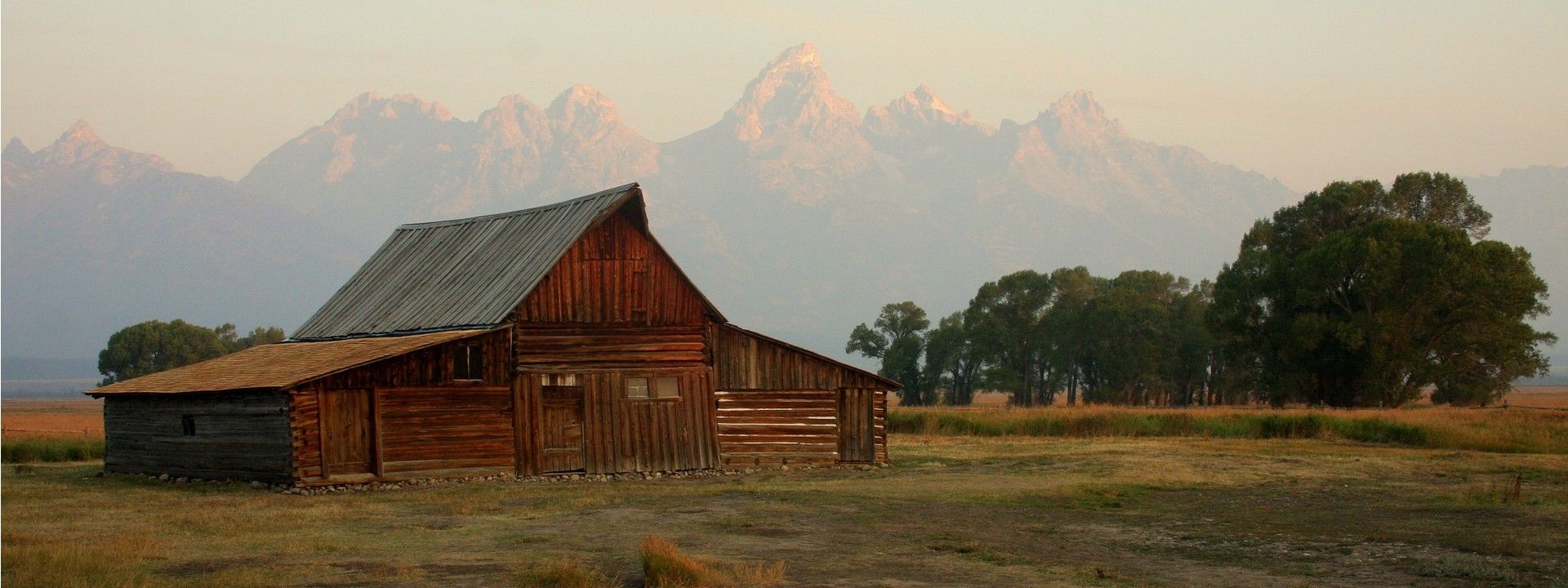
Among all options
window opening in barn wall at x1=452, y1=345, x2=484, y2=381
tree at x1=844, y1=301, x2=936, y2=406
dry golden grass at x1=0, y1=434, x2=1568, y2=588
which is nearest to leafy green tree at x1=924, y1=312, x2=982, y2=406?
tree at x1=844, y1=301, x2=936, y2=406

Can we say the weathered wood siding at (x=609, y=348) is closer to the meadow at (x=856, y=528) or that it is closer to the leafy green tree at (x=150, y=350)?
the meadow at (x=856, y=528)

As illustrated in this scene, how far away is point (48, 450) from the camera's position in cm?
4181

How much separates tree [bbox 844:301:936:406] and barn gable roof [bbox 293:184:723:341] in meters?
68.1

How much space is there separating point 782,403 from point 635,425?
153 inches

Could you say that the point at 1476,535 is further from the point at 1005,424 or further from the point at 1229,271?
the point at 1229,271

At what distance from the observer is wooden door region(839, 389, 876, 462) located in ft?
120

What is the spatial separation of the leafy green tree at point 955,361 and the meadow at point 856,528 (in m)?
70.1

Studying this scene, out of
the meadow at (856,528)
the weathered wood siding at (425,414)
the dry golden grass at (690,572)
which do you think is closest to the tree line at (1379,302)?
the meadow at (856,528)

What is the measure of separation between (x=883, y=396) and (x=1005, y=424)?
17.0 m

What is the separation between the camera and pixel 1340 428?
46.8 m

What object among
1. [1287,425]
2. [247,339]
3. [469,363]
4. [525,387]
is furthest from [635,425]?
[247,339]

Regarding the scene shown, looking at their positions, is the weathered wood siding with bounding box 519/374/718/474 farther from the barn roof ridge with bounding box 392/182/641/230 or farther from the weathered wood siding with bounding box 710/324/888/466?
the barn roof ridge with bounding box 392/182/641/230

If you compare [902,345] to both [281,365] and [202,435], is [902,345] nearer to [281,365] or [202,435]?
[281,365]

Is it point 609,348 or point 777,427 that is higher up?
point 609,348
